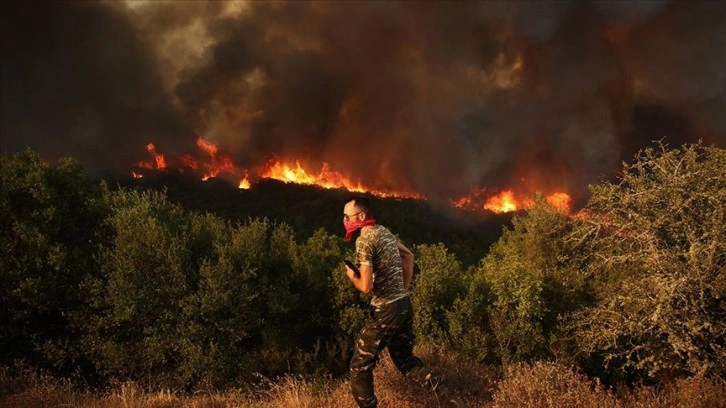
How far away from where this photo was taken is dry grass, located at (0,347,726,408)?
6.63m

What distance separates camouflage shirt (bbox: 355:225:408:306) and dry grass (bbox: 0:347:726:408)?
1946 mm

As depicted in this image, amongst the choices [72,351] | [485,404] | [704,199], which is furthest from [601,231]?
[72,351]

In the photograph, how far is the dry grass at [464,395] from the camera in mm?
6633

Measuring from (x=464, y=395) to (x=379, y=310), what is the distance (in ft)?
9.67

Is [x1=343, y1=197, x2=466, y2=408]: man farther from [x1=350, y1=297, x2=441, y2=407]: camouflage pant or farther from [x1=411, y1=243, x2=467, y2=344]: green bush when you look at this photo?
[x1=411, y1=243, x2=467, y2=344]: green bush

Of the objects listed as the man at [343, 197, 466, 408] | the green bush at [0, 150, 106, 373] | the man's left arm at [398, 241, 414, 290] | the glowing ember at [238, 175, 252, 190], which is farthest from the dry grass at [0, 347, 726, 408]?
the glowing ember at [238, 175, 252, 190]

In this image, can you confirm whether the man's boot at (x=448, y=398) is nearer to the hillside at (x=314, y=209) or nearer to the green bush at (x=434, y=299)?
the green bush at (x=434, y=299)

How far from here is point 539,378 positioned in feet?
23.5

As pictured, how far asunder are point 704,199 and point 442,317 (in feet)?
30.6

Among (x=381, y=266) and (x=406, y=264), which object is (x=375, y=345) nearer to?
(x=381, y=266)

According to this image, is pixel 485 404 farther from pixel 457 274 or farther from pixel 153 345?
pixel 457 274

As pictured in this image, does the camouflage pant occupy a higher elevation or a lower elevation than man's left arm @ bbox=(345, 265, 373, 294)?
lower

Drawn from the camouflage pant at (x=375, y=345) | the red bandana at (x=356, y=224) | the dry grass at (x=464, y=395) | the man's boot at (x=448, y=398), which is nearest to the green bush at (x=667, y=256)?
the dry grass at (x=464, y=395)

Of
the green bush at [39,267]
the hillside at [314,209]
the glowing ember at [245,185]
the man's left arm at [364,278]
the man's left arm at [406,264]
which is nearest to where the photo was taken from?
the man's left arm at [364,278]
